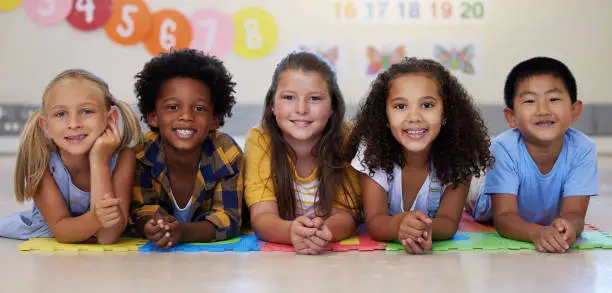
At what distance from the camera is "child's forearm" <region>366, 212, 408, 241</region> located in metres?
1.76

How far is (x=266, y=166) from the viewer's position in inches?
76.7

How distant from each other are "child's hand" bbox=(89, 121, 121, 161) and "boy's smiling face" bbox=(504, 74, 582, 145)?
45.9 inches

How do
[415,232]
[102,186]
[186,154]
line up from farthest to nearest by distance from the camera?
[186,154]
[102,186]
[415,232]

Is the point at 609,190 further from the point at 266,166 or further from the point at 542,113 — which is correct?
the point at 266,166

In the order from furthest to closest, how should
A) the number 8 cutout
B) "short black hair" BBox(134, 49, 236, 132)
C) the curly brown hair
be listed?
the number 8 cutout, "short black hair" BBox(134, 49, 236, 132), the curly brown hair

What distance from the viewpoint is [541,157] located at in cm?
194

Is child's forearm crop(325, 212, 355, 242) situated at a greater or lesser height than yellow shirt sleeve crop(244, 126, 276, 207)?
lesser

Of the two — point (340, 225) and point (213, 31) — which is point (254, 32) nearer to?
point (213, 31)

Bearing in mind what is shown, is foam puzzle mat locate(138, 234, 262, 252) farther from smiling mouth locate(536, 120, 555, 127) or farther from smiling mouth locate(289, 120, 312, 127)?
smiling mouth locate(536, 120, 555, 127)

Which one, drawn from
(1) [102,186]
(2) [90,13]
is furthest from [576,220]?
(2) [90,13]

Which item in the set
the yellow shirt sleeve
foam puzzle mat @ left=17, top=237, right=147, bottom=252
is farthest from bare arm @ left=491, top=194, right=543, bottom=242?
foam puzzle mat @ left=17, top=237, right=147, bottom=252

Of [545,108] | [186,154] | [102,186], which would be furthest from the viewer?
[186,154]

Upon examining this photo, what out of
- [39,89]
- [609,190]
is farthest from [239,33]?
[609,190]

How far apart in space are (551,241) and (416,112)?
494mm
